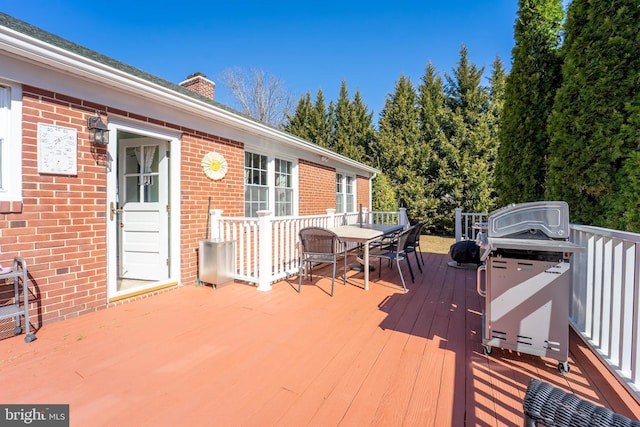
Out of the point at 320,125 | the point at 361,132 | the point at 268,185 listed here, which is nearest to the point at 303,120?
the point at 320,125

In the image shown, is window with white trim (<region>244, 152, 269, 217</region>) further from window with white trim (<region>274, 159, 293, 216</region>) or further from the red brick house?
window with white trim (<region>274, 159, 293, 216</region>)

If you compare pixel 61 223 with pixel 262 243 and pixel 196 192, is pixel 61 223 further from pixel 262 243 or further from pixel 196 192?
pixel 262 243

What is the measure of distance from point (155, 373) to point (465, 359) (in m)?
2.41

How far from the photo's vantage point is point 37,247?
2.99 meters

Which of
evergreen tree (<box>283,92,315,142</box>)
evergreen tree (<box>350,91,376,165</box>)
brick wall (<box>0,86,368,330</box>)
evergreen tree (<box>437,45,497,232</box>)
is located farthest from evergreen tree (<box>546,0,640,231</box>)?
evergreen tree (<box>283,92,315,142</box>)

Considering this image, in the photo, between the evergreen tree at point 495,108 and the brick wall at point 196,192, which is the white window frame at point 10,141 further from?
the evergreen tree at point 495,108

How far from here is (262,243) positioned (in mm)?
4375

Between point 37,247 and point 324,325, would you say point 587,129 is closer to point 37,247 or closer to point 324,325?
point 324,325

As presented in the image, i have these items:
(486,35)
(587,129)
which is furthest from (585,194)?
(486,35)

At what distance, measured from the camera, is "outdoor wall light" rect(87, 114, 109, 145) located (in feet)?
11.0

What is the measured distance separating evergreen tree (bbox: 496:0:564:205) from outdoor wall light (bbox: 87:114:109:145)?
5.75 meters

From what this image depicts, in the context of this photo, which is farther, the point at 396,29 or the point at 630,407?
the point at 396,29

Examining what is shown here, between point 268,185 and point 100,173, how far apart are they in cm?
324

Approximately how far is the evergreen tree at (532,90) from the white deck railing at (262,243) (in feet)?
12.0
